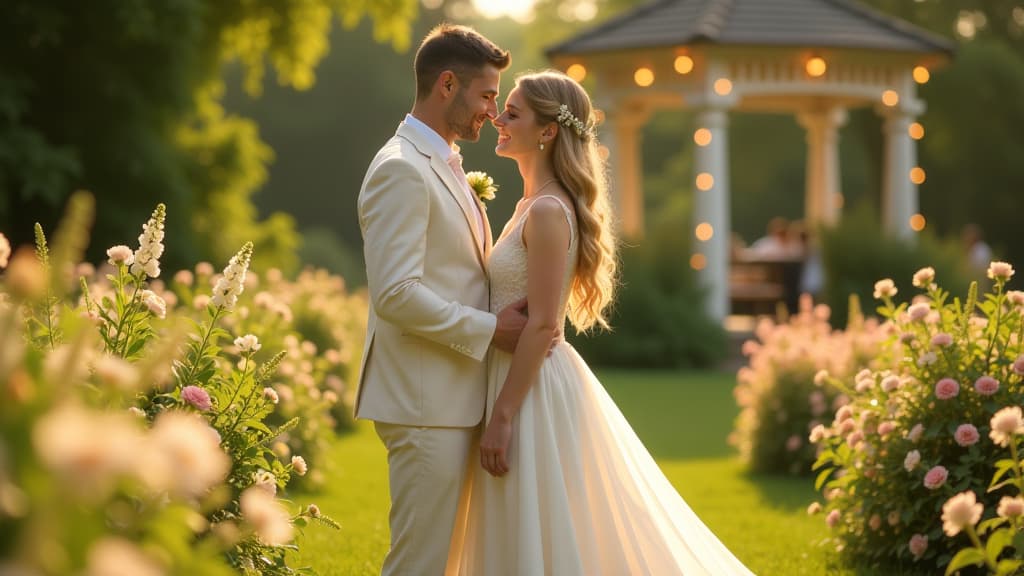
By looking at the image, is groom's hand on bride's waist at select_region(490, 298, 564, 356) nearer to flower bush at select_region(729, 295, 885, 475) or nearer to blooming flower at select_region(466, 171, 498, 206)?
blooming flower at select_region(466, 171, 498, 206)

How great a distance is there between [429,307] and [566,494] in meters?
0.82

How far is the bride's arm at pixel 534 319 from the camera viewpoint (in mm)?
4258

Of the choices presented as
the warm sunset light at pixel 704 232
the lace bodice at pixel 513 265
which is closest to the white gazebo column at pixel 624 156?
the warm sunset light at pixel 704 232

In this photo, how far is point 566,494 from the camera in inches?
173

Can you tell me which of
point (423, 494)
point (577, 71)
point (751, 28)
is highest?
point (751, 28)

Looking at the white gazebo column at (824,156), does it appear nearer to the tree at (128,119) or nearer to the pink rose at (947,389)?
the tree at (128,119)

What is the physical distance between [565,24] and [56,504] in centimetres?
4156

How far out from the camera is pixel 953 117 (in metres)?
33.4

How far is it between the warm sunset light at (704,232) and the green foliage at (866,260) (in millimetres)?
1597

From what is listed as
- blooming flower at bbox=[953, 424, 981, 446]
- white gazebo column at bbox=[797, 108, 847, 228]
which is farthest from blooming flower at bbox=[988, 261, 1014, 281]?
white gazebo column at bbox=[797, 108, 847, 228]

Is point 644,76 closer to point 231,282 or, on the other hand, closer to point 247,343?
point 247,343

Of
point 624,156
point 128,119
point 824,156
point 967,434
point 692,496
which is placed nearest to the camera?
point 967,434

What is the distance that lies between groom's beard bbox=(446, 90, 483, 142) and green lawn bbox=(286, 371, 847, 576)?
7.90 feet

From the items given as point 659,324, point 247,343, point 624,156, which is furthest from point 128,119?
point 247,343
